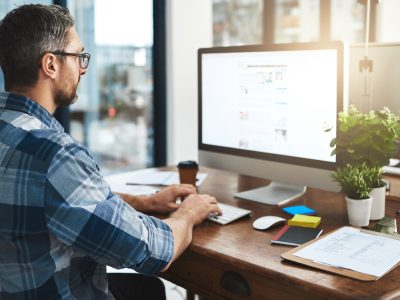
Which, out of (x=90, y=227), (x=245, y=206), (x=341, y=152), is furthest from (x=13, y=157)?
(x=341, y=152)

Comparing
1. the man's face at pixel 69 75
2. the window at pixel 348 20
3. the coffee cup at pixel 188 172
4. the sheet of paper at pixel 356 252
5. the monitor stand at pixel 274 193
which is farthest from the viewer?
the window at pixel 348 20

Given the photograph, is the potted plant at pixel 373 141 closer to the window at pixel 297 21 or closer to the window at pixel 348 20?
the window at pixel 297 21

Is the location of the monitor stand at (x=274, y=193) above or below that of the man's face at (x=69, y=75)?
below

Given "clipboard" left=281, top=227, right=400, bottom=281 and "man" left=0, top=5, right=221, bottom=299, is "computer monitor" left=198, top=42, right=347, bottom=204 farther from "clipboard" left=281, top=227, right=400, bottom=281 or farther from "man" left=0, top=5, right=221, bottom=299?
"man" left=0, top=5, right=221, bottom=299

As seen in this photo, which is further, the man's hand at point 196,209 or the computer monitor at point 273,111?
the computer monitor at point 273,111

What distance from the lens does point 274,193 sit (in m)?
1.84

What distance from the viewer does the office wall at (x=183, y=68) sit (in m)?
3.02

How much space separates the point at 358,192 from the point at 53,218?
0.85m

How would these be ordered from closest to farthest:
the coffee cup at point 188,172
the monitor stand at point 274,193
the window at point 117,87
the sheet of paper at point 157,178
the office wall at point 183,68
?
the monitor stand at point 274,193 < the coffee cup at point 188,172 < the sheet of paper at point 157,178 < the window at point 117,87 < the office wall at point 183,68

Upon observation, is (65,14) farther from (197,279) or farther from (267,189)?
(267,189)

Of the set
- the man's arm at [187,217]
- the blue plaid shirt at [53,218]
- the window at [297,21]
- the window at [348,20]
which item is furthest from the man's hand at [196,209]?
the window at [348,20]

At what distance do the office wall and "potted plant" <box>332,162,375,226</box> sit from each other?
5.60ft

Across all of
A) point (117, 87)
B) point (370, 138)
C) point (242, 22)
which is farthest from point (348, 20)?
point (370, 138)

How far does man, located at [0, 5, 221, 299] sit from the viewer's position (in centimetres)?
104
